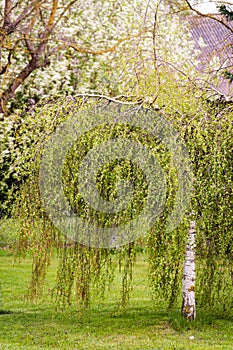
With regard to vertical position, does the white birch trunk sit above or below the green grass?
above

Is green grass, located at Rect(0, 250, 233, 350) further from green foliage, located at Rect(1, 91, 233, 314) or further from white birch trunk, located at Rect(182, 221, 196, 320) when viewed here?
green foliage, located at Rect(1, 91, 233, 314)

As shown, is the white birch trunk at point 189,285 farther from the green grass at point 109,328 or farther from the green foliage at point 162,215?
the green foliage at point 162,215

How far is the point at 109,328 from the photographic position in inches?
228

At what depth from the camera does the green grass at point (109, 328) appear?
5176 mm

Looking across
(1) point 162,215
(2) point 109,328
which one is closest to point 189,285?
(2) point 109,328

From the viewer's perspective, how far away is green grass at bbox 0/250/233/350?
17.0 ft

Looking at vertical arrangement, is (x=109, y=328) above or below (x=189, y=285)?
below

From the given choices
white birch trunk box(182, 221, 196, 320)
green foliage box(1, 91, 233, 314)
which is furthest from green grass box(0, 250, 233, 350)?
green foliage box(1, 91, 233, 314)

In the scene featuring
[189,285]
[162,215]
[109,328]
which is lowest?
[109,328]

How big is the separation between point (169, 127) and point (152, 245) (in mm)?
918

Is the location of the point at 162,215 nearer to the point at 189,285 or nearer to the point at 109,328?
the point at 189,285

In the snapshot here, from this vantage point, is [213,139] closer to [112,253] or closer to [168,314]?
→ [112,253]

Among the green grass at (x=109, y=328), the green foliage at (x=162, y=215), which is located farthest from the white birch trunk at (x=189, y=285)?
the green foliage at (x=162, y=215)

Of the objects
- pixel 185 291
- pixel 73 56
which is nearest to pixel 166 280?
pixel 185 291
